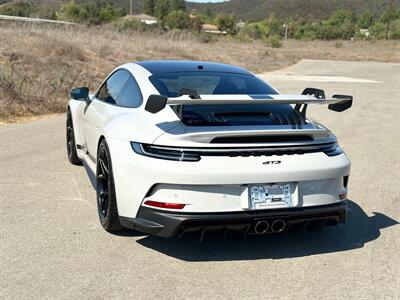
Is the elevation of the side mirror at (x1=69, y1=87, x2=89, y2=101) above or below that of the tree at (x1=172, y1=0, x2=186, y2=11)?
above

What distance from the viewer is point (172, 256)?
3855 millimetres

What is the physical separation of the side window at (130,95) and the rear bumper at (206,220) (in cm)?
112

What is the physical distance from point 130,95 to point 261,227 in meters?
1.77

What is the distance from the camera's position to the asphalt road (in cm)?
334

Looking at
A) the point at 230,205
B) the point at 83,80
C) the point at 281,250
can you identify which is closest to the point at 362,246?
the point at 281,250

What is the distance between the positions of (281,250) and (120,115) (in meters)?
1.75

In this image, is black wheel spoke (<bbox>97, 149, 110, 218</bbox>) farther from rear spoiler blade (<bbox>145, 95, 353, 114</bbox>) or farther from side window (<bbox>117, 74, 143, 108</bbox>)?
rear spoiler blade (<bbox>145, 95, 353, 114</bbox>)

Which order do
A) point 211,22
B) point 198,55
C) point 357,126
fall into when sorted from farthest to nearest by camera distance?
1. point 211,22
2. point 198,55
3. point 357,126

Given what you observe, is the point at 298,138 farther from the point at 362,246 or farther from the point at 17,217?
the point at 17,217

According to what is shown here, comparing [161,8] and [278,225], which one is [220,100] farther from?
[161,8]

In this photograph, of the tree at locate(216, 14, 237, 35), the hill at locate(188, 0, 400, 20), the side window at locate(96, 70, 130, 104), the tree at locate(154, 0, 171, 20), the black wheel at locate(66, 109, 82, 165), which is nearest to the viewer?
the side window at locate(96, 70, 130, 104)

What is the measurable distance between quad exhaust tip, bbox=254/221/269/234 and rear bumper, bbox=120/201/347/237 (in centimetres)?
3

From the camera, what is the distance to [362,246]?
13.6 feet

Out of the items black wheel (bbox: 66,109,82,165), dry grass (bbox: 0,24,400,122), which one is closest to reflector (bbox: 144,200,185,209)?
black wheel (bbox: 66,109,82,165)
